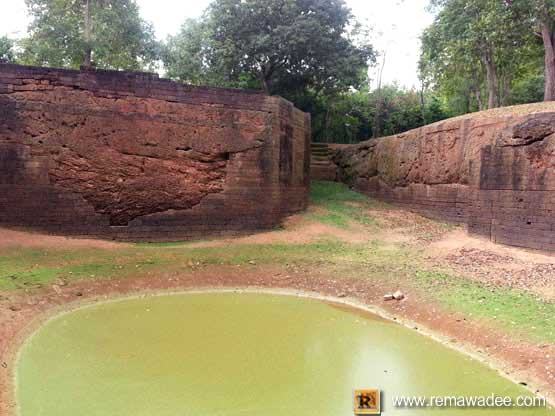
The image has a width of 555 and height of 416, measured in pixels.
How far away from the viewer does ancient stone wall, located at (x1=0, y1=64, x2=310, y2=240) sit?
860cm

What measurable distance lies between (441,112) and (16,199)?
20850 mm

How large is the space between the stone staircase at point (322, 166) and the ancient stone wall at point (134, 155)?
22.4 feet

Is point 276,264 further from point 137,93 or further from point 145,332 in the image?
point 137,93

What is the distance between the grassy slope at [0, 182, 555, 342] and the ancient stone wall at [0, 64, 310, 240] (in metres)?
0.99

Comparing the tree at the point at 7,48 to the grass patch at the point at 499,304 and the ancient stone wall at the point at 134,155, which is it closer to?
the ancient stone wall at the point at 134,155

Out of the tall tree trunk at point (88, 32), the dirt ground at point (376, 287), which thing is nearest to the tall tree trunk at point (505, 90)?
the dirt ground at point (376, 287)

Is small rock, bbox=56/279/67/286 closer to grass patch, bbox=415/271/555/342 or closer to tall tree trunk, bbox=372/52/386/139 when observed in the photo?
grass patch, bbox=415/271/555/342

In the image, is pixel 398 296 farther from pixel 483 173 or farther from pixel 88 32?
pixel 88 32

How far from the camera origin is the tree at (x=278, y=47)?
1670 cm

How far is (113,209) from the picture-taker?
927cm

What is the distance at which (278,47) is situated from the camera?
16.9 metres

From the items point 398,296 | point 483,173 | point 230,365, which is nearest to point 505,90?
point 483,173

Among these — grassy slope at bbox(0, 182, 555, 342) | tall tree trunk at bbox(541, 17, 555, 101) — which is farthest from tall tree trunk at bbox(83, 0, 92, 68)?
tall tree trunk at bbox(541, 17, 555, 101)

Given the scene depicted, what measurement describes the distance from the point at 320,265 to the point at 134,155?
450 cm
